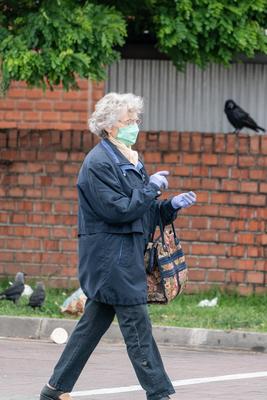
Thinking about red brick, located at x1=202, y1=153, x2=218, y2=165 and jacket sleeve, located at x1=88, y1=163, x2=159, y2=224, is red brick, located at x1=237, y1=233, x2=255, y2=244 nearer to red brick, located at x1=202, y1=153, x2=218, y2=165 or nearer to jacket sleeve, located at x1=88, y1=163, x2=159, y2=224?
red brick, located at x1=202, y1=153, x2=218, y2=165

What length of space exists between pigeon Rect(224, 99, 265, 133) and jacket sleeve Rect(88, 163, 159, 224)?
697 cm

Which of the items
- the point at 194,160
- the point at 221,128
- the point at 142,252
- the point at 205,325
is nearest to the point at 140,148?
the point at 194,160

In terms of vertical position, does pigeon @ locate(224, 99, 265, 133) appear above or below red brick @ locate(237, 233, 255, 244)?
above

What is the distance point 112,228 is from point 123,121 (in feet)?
2.18

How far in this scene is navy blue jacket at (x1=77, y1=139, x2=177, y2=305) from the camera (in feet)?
22.5

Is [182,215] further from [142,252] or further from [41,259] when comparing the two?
[142,252]

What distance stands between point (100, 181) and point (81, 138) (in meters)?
6.66

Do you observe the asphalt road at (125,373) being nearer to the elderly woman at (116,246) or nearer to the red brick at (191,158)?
the elderly woman at (116,246)

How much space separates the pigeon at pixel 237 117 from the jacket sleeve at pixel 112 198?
6974 millimetres

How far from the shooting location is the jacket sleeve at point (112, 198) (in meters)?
6.83

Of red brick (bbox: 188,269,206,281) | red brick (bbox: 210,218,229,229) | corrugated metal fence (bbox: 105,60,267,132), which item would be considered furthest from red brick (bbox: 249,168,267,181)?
corrugated metal fence (bbox: 105,60,267,132)

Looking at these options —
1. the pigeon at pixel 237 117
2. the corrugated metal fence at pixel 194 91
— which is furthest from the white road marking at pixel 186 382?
the corrugated metal fence at pixel 194 91

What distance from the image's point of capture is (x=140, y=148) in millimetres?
13398

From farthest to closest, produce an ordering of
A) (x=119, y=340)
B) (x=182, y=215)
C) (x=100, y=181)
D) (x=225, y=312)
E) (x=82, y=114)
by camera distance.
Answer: (x=82, y=114) → (x=182, y=215) → (x=225, y=312) → (x=119, y=340) → (x=100, y=181)
